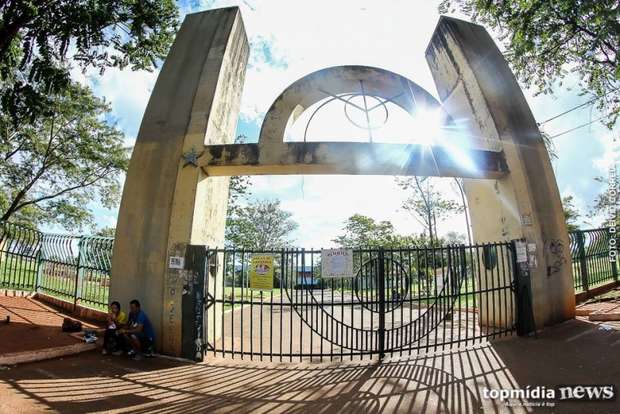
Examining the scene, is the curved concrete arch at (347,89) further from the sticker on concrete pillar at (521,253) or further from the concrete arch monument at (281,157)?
the sticker on concrete pillar at (521,253)

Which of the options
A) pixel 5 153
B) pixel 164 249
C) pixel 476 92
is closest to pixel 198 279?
pixel 164 249

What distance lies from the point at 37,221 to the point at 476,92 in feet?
71.9

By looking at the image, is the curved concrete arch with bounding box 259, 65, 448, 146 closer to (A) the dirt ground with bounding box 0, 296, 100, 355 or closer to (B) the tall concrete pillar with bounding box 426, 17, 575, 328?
(B) the tall concrete pillar with bounding box 426, 17, 575, 328

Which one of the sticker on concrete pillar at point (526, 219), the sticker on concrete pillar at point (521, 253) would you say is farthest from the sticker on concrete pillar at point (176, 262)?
the sticker on concrete pillar at point (526, 219)

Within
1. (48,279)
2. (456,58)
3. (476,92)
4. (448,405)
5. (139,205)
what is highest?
(456,58)

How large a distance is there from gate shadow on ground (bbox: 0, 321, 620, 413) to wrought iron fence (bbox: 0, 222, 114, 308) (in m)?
3.12

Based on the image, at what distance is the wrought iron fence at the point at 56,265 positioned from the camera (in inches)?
351

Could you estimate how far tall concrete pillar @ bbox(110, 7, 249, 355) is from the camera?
6656 millimetres

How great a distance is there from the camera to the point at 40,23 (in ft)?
25.2

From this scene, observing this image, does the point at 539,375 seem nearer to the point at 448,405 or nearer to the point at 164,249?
the point at 448,405

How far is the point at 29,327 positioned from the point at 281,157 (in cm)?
632

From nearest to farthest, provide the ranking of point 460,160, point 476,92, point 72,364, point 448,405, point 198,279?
point 448,405, point 72,364, point 198,279, point 460,160, point 476,92

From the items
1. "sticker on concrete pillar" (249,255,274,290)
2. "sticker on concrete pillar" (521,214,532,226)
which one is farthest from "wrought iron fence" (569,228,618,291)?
"sticker on concrete pillar" (249,255,274,290)

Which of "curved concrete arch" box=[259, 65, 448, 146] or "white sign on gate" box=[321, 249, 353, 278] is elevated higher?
"curved concrete arch" box=[259, 65, 448, 146]
